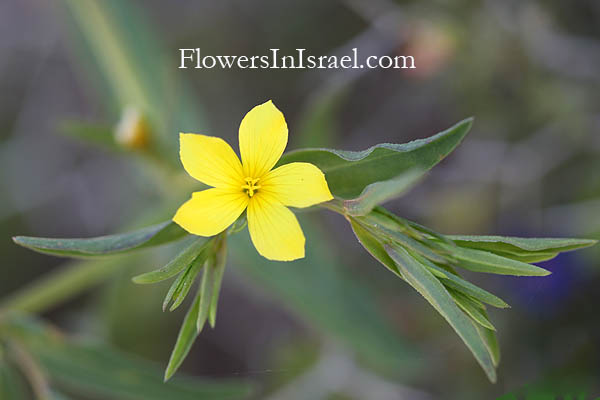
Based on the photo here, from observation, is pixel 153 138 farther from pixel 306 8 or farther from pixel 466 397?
pixel 466 397

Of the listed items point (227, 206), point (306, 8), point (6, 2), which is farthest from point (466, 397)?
point (6, 2)

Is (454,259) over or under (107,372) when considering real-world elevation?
over

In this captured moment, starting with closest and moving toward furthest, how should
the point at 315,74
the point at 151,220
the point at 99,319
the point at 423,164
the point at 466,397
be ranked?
the point at 423,164
the point at 151,220
the point at 466,397
the point at 99,319
the point at 315,74

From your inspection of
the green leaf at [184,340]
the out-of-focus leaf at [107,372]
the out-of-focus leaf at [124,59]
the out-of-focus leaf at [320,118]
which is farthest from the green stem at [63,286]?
the green leaf at [184,340]

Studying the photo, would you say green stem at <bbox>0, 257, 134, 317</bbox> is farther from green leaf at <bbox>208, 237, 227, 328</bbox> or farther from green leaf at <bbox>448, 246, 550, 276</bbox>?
green leaf at <bbox>448, 246, 550, 276</bbox>

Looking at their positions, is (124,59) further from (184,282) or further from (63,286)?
(184,282)

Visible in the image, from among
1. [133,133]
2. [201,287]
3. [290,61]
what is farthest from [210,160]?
[290,61]
